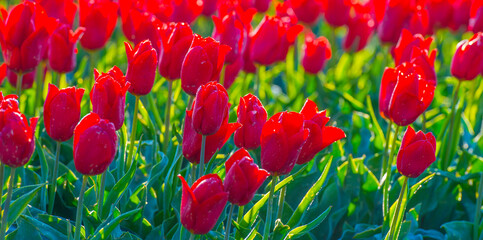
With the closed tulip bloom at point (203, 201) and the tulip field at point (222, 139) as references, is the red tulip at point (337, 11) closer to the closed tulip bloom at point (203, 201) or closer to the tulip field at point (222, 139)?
the tulip field at point (222, 139)

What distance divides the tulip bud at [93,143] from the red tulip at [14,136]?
103 millimetres

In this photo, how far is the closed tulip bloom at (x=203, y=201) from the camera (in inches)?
52.3

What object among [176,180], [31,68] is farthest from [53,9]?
[176,180]

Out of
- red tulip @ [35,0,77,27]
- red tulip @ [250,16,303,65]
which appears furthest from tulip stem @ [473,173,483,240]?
red tulip @ [35,0,77,27]

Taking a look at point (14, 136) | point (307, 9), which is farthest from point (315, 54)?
point (14, 136)

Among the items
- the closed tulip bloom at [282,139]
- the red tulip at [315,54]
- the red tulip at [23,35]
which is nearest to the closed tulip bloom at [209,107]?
the closed tulip bloom at [282,139]

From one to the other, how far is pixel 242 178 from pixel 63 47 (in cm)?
114

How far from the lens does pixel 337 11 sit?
3301 mm

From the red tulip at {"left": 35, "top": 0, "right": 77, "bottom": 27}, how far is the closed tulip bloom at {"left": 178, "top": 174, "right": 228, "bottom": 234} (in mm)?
1456

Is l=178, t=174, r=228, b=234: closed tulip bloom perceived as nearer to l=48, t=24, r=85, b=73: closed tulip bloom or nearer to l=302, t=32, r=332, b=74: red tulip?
l=48, t=24, r=85, b=73: closed tulip bloom

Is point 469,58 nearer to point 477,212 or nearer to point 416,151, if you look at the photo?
point 477,212

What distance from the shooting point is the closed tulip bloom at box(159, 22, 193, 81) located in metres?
1.86

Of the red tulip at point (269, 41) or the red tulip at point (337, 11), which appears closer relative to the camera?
the red tulip at point (269, 41)

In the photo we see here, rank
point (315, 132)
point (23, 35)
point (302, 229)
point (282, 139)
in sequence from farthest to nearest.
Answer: point (23, 35), point (302, 229), point (315, 132), point (282, 139)
